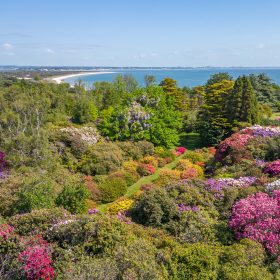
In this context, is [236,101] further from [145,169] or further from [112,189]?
[112,189]

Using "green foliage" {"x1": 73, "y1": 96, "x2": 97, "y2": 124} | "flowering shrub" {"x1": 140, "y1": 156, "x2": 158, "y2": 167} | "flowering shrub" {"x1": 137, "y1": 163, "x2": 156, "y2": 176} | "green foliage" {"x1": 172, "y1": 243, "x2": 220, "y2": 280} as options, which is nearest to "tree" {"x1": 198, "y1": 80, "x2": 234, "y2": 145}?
"flowering shrub" {"x1": 140, "y1": 156, "x2": 158, "y2": 167}

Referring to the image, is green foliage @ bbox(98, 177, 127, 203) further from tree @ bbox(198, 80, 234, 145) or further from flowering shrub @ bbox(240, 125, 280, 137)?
tree @ bbox(198, 80, 234, 145)

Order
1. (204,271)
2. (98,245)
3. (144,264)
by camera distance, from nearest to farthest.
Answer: (144,264), (204,271), (98,245)

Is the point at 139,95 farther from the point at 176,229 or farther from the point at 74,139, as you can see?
the point at 176,229

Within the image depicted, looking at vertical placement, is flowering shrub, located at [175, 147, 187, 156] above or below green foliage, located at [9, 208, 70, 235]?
below

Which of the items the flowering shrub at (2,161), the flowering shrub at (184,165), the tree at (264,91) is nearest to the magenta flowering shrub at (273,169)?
the flowering shrub at (184,165)

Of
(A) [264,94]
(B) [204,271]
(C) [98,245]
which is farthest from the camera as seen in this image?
(A) [264,94]

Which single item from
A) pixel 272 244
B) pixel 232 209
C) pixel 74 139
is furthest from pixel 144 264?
pixel 74 139
